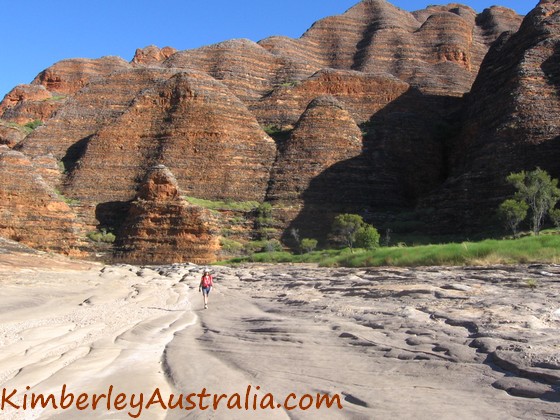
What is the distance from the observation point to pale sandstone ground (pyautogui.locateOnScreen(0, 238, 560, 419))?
3543 millimetres

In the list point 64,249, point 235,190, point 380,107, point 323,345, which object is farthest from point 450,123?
point 323,345

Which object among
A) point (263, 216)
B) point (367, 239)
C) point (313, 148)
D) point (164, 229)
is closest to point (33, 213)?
point (164, 229)

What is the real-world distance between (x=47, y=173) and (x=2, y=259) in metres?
30.3

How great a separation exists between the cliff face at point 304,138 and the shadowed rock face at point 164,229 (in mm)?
359

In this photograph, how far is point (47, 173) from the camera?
46.4 meters

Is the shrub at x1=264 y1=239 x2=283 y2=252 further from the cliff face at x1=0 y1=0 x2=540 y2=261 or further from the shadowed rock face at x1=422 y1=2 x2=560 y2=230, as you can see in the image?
the shadowed rock face at x1=422 y1=2 x2=560 y2=230

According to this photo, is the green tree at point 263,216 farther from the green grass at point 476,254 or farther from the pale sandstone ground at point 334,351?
the pale sandstone ground at point 334,351

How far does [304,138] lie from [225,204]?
1142 cm

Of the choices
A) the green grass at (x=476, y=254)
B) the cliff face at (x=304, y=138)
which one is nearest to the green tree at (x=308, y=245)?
the cliff face at (x=304, y=138)

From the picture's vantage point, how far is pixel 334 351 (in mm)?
5078

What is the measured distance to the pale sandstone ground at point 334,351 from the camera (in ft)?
11.6

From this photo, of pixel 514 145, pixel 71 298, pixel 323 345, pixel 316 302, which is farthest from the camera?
pixel 514 145

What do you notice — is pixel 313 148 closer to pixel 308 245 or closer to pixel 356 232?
pixel 308 245

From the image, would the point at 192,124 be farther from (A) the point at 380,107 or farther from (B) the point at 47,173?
(A) the point at 380,107
